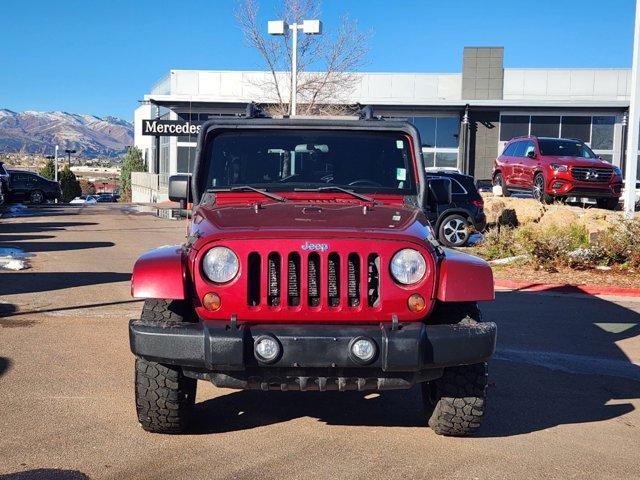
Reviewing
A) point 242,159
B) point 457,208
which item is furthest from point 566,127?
point 242,159

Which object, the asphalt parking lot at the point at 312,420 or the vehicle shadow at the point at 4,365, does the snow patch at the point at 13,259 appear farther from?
the vehicle shadow at the point at 4,365

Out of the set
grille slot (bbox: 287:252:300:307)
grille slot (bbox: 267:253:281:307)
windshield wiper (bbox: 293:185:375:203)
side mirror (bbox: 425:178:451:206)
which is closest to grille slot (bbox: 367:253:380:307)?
grille slot (bbox: 287:252:300:307)

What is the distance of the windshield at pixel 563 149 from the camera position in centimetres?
1862

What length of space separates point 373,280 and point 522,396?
2.21 metres

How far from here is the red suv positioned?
1808 cm

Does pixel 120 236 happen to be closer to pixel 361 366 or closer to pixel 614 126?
pixel 361 366

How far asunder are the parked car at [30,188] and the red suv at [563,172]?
76.0 ft

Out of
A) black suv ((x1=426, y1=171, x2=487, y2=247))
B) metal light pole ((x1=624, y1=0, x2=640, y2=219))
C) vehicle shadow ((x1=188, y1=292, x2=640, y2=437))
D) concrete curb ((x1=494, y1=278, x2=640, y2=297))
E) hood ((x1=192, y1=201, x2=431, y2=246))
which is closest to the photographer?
hood ((x1=192, y1=201, x2=431, y2=246))

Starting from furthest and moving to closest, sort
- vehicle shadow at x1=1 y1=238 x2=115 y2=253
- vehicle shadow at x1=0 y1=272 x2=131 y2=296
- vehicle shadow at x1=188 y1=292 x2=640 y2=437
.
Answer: vehicle shadow at x1=1 y1=238 x2=115 y2=253 < vehicle shadow at x1=0 y1=272 x2=131 y2=296 < vehicle shadow at x1=188 y1=292 x2=640 y2=437

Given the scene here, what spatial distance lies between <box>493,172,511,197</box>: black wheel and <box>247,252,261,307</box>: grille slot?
16.9m

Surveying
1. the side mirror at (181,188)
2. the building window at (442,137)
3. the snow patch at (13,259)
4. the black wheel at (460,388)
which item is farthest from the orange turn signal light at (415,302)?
the building window at (442,137)

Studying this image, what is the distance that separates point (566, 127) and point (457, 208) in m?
22.7

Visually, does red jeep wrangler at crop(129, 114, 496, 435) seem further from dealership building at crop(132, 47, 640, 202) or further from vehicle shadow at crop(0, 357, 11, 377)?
dealership building at crop(132, 47, 640, 202)

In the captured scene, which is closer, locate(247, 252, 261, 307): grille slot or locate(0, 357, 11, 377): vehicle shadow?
locate(247, 252, 261, 307): grille slot
